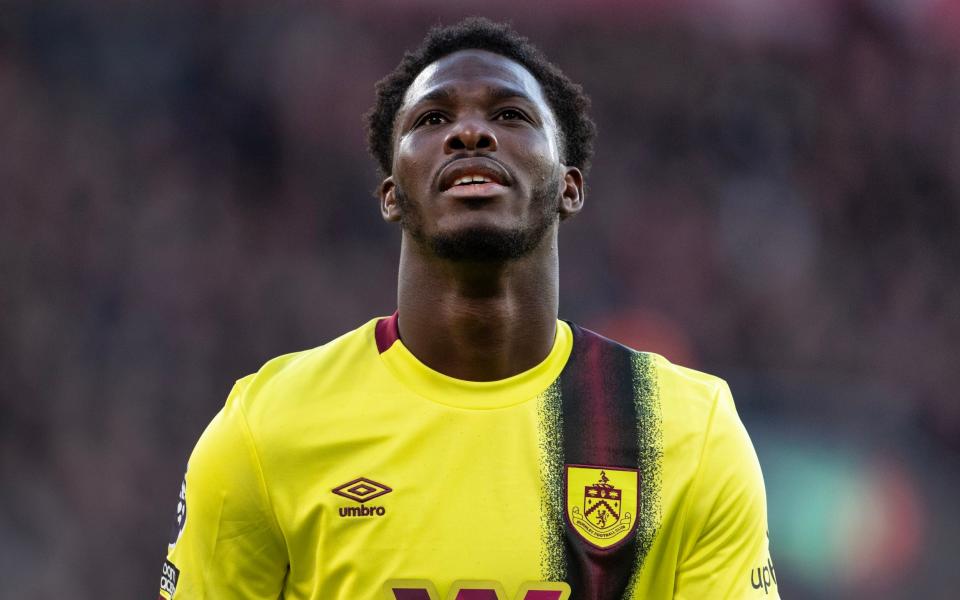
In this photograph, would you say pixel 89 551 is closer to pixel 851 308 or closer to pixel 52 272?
pixel 52 272

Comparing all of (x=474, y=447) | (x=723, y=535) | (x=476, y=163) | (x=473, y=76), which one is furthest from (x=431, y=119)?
(x=723, y=535)

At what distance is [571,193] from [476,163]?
0.49m

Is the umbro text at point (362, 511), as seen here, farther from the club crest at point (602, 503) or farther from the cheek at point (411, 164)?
the cheek at point (411, 164)

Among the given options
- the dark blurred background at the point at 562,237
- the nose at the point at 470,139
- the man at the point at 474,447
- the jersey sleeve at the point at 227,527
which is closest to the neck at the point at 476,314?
the man at the point at 474,447

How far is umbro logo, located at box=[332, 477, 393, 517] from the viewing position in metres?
2.61

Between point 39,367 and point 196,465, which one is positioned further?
point 39,367

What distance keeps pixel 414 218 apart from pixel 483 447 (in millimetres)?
550

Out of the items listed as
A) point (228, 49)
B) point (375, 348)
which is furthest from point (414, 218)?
point (228, 49)

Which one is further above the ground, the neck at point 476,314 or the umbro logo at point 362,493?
the neck at point 476,314

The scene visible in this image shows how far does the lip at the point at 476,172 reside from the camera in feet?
8.89

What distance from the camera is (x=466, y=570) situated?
2566mm

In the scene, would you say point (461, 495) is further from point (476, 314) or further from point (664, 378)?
point (664, 378)

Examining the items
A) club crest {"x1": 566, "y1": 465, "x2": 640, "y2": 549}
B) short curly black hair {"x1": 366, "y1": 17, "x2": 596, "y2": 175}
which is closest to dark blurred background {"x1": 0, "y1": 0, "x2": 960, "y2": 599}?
short curly black hair {"x1": 366, "y1": 17, "x2": 596, "y2": 175}

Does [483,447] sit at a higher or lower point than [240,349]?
lower
